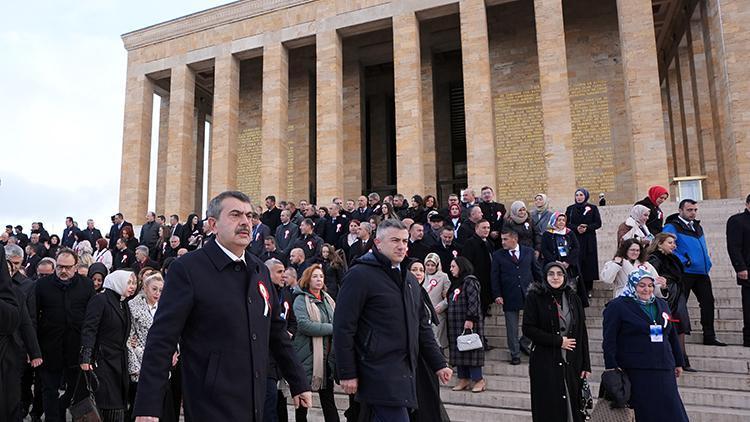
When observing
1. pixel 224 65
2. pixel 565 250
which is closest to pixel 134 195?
pixel 224 65

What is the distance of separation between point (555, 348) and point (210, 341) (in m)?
3.34

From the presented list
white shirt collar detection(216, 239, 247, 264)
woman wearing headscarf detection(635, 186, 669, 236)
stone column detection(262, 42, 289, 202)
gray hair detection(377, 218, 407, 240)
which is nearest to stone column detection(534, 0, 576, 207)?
woman wearing headscarf detection(635, 186, 669, 236)

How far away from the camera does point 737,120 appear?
14.5 meters

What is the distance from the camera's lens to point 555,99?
636 inches

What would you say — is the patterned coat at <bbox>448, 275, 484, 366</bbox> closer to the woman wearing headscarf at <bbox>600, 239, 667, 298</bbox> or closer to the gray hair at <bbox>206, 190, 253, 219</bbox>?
the woman wearing headscarf at <bbox>600, 239, 667, 298</bbox>

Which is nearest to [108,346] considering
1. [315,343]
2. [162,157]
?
[315,343]

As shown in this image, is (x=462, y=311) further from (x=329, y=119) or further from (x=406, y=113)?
(x=329, y=119)

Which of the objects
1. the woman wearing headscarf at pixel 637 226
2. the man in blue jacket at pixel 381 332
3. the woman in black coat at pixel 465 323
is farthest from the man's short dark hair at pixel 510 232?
the man in blue jacket at pixel 381 332

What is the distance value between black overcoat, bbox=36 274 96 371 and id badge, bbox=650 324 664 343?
5719 mm

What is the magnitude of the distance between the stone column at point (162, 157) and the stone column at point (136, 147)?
5.16 feet

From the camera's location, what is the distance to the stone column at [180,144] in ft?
69.3

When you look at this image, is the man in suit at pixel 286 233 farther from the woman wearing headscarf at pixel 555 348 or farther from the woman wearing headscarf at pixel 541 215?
the woman wearing headscarf at pixel 555 348

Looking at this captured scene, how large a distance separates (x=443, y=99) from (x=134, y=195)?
13.6m

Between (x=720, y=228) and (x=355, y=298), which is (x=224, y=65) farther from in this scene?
(x=355, y=298)
